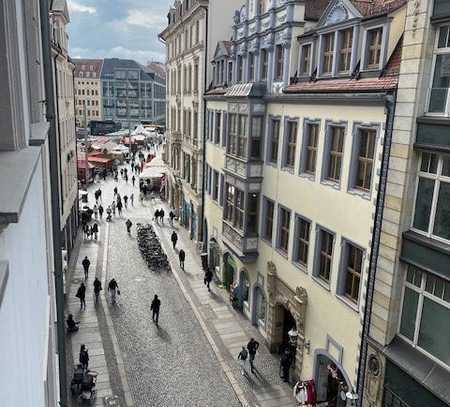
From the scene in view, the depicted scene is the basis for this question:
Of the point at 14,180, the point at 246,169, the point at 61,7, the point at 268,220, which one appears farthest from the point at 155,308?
the point at 61,7

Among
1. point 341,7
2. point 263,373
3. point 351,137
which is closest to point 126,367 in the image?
point 263,373

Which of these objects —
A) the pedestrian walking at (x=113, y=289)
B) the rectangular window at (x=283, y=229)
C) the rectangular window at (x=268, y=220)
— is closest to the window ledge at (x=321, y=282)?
the rectangular window at (x=283, y=229)

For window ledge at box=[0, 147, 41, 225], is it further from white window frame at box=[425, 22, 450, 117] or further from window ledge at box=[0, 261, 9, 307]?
white window frame at box=[425, 22, 450, 117]

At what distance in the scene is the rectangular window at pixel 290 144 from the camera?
1672 centimetres

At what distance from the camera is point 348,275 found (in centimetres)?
1371

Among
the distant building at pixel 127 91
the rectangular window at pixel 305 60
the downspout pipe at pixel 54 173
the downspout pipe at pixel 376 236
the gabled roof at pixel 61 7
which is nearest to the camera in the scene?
the downspout pipe at pixel 54 173

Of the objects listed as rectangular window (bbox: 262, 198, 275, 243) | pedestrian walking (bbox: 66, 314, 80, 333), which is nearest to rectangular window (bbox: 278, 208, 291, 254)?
rectangular window (bbox: 262, 198, 275, 243)

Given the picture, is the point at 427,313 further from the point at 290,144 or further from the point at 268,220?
the point at 268,220

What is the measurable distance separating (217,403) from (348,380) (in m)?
4.55

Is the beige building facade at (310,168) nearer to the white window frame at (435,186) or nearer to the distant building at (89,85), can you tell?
the white window frame at (435,186)

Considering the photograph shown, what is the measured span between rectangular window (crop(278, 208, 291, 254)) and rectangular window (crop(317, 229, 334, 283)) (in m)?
2.47

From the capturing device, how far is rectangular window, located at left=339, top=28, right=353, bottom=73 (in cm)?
1394

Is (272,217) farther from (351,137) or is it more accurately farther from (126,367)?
(126,367)

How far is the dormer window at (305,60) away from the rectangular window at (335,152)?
326 centimetres
